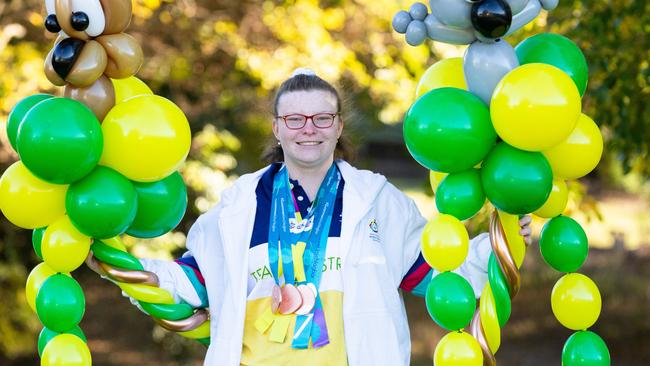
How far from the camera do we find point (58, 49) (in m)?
2.88

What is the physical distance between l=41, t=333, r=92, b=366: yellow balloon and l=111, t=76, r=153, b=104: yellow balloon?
0.75m

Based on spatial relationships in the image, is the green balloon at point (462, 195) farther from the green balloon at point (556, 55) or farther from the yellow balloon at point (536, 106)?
the green balloon at point (556, 55)

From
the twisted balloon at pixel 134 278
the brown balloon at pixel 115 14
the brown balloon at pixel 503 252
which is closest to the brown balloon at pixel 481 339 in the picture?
the brown balloon at pixel 503 252

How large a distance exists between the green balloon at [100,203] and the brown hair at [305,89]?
0.58 m

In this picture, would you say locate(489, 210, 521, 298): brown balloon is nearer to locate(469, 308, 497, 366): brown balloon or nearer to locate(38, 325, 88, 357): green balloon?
locate(469, 308, 497, 366): brown balloon

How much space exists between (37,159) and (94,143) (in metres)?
0.17

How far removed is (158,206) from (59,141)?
1.42ft

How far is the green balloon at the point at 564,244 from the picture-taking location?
294cm

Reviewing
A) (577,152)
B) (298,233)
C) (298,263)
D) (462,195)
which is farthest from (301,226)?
(577,152)

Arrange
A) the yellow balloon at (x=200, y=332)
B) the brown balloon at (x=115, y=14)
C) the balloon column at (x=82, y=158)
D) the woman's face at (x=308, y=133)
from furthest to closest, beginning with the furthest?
the yellow balloon at (x=200, y=332) → the woman's face at (x=308, y=133) → the brown balloon at (x=115, y=14) → the balloon column at (x=82, y=158)

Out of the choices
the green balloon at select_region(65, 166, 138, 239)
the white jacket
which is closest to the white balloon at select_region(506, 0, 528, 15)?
the white jacket

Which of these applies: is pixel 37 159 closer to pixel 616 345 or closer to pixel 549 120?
pixel 549 120

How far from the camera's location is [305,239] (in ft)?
9.86

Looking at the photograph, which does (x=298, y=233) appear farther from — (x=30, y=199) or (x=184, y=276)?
(x=30, y=199)
